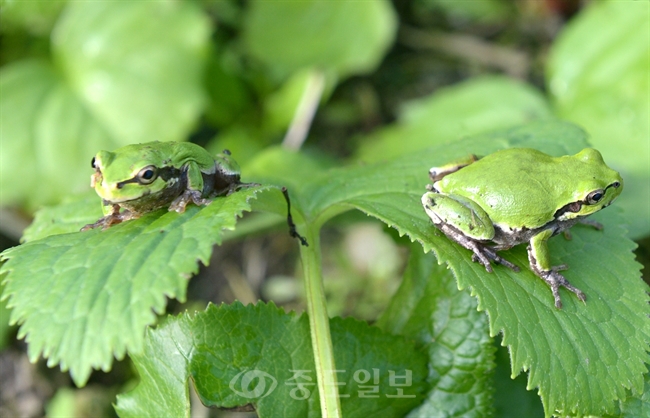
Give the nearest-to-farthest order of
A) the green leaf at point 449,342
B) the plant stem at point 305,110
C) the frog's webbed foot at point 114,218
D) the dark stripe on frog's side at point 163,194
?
the dark stripe on frog's side at point 163,194 → the frog's webbed foot at point 114,218 → the green leaf at point 449,342 → the plant stem at point 305,110

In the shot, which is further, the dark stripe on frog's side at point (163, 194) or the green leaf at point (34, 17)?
the green leaf at point (34, 17)

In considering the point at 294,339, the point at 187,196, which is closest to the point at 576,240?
the point at 294,339

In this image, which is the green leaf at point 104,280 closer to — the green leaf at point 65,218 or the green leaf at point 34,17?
the green leaf at point 65,218

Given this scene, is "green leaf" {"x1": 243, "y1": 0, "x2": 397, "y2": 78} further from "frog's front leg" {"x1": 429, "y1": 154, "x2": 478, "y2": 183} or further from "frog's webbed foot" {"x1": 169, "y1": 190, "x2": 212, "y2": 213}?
"frog's webbed foot" {"x1": 169, "y1": 190, "x2": 212, "y2": 213}

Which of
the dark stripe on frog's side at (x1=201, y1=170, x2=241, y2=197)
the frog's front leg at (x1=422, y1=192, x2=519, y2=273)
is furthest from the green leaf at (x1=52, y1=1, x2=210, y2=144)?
the frog's front leg at (x1=422, y1=192, x2=519, y2=273)

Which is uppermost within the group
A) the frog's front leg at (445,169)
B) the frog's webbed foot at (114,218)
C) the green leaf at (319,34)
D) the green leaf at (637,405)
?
the green leaf at (319,34)

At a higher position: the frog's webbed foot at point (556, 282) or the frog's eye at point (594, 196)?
the frog's eye at point (594, 196)

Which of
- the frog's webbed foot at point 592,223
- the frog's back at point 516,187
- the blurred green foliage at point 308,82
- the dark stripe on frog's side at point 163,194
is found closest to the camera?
the dark stripe on frog's side at point 163,194

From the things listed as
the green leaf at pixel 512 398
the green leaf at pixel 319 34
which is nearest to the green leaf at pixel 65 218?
the green leaf at pixel 512 398
